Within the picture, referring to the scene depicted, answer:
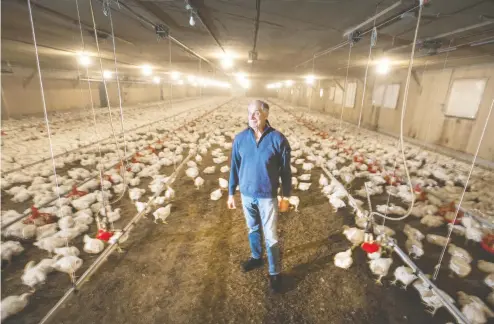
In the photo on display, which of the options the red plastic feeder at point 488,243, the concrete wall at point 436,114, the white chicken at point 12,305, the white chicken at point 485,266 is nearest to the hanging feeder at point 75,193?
the white chicken at point 12,305

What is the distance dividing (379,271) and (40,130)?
11.2 m

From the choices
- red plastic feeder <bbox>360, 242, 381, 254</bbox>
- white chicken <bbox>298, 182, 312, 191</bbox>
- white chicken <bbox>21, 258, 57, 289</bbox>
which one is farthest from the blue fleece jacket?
white chicken <bbox>298, 182, 312, 191</bbox>

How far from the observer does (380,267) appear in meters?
2.59

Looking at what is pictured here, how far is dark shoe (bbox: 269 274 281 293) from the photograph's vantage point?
240 cm

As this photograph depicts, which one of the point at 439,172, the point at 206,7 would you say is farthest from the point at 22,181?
the point at 439,172

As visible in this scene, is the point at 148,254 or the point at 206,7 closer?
the point at 148,254

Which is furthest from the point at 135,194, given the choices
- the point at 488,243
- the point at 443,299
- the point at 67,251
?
the point at 488,243

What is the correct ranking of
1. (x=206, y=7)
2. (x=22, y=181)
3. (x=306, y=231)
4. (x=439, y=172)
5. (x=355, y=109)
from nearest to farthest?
1. (x=306, y=231)
2. (x=206, y=7)
3. (x=22, y=181)
4. (x=439, y=172)
5. (x=355, y=109)

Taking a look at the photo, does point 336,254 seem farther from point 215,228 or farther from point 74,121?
point 74,121

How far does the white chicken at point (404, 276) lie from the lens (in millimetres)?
2455

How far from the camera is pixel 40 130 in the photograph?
884 cm

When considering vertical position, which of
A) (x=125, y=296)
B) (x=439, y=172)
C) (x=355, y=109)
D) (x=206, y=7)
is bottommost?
(x=125, y=296)

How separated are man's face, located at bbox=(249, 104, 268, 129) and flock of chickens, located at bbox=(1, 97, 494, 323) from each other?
183 centimetres

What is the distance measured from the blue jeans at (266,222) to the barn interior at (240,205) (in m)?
0.31
